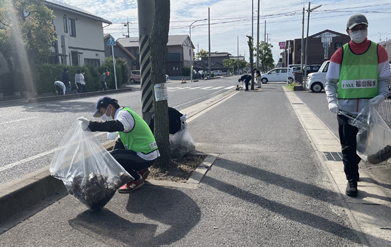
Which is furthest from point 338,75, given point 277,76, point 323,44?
point 323,44

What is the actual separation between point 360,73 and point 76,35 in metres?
27.9

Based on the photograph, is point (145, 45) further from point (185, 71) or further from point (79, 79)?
point (185, 71)

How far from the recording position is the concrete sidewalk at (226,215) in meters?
2.74

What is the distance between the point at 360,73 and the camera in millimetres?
3477

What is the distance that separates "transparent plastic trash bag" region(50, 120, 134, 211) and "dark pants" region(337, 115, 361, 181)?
2.51 metres

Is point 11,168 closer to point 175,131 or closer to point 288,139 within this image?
point 175,131

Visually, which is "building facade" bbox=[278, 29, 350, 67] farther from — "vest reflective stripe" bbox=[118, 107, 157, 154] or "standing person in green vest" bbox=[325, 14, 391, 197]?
"vest reflective stripe" bbox=[118, 107, 157, 154]

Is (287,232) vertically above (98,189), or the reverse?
(98,189)

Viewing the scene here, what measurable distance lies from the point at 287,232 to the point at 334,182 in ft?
4.97

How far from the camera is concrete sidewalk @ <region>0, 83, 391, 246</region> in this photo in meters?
2.74

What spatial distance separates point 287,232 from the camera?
2.83 metres

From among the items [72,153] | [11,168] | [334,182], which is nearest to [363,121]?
[334,182]

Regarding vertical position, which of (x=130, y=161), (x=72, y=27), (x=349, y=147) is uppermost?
(x=72, y=27)

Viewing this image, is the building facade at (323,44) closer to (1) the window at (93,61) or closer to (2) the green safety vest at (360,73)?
(1) the window at (93,61)
